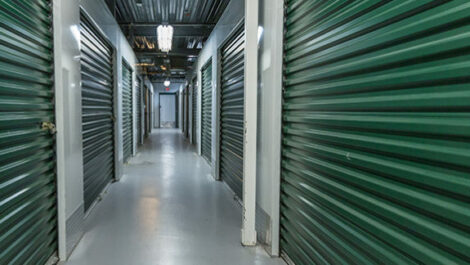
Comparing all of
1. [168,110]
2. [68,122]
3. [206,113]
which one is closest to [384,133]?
[68,122]

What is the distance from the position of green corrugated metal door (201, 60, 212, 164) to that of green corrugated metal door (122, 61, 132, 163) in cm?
197

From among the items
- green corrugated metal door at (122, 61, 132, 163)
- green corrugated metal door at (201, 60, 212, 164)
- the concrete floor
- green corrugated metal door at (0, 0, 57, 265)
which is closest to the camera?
green corrugated metal door at (0, 0, 57, 265)

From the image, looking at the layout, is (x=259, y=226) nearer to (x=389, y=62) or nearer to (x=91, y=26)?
(x=389, y=62)

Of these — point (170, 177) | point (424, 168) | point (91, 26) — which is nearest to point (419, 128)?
point (424, 168)

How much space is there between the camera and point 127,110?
775cm

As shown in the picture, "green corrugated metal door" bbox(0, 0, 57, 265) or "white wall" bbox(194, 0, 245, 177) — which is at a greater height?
"white wall" bbox(194, 0, 245, 177)

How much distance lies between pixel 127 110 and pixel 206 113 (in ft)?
6.69

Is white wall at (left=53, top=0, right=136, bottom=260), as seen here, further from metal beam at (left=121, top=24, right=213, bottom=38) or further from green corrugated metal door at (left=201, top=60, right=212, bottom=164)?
metal beam at (left=121, top=24, right=213, bottom=38)

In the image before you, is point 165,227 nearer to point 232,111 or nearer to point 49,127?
point 49,127

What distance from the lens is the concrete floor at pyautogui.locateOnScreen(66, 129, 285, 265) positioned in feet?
8.77

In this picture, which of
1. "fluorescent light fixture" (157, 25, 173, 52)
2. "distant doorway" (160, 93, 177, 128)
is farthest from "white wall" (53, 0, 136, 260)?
"distant doorway" (160, 93, 177, 128)

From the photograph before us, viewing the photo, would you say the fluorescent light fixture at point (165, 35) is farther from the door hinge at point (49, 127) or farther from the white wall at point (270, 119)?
the door hinge at point (49, 127)

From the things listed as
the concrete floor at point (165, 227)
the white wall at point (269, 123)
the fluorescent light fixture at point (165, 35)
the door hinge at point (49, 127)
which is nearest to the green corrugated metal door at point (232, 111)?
the concrete floor at point (165, 227)

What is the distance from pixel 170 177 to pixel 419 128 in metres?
5.17
